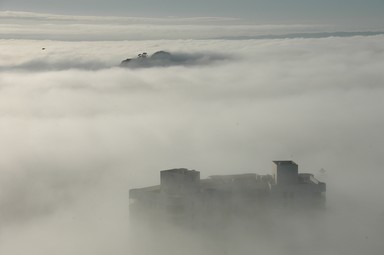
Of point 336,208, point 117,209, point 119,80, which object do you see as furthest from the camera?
point 119,80

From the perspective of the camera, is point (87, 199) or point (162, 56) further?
point (162, 56)

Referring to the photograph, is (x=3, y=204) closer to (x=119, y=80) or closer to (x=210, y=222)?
(x=210, y=222)

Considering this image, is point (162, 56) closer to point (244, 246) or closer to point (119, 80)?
point (119, 80)

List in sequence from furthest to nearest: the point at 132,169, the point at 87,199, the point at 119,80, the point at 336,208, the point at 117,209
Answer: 1. the point at 119,80
2. the point at 132,169
3. the point at 87,199
4. the point at 117,209
5. the point at 336,208

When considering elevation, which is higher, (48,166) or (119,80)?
(119,80)

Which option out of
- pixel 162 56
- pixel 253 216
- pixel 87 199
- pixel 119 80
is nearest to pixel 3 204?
pixel 87 199

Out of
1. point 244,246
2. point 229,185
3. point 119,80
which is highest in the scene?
point 119,80

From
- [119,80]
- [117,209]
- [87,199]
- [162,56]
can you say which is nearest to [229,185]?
[117,209]
